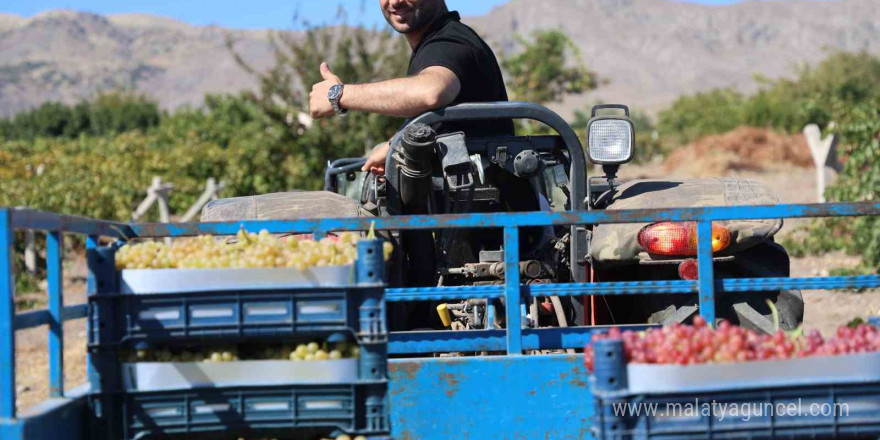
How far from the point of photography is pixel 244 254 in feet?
11.3

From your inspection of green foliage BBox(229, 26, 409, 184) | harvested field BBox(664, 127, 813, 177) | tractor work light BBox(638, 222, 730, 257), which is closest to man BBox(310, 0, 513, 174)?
tractor work light BBox(638, 222, 730, 257)

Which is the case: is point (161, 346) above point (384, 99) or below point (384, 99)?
below

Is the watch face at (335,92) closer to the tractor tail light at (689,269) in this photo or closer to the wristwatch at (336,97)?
the wristwatch at (336,97)

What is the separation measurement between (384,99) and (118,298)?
1569mm

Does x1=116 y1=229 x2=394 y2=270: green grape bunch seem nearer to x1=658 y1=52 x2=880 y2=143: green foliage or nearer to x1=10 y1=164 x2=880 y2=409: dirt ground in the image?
x1=10 y1=164 x2=880 y2=409: dirt ground

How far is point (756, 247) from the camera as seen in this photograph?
15.6 ft

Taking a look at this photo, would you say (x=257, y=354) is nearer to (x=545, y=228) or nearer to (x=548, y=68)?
(x=545, y=228)

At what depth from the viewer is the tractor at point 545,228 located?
174 inches

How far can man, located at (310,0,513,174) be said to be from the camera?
4520 millimetres

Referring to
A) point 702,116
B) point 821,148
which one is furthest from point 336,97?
point 702,116

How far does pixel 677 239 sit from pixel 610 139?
52 centimetres

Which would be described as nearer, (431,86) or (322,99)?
(431,86)

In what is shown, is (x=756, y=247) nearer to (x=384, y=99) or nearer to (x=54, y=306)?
(x=384, y=99)

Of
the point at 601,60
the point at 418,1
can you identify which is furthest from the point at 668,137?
the point at 601,60
